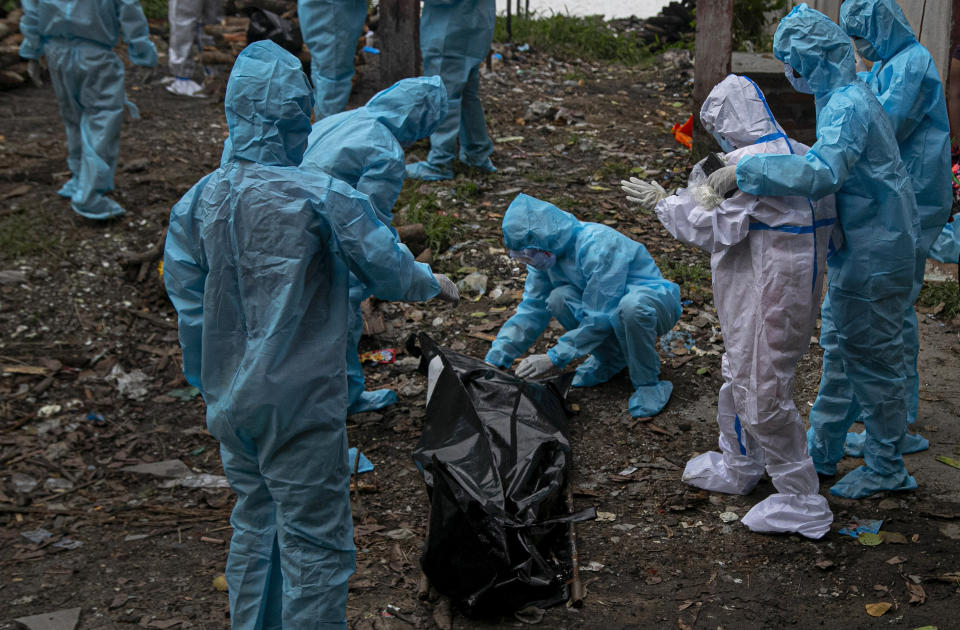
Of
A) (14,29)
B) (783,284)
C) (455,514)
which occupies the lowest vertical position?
(455,514)

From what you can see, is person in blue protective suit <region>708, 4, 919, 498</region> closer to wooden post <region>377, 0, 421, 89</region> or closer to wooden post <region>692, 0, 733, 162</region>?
wooden post <region>692, 0, 733, 162</region>

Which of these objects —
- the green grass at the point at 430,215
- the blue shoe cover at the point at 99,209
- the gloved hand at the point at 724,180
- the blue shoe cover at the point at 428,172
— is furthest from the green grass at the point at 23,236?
the gloved hand at the point at 724,180

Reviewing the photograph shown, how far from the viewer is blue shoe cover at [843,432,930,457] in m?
4.44

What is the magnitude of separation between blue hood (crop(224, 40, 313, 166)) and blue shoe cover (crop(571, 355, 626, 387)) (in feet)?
9.00

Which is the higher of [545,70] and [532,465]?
[545,70]

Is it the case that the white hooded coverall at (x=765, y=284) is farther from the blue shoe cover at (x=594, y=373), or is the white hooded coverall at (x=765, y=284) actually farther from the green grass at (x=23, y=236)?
the green grass at (x=23, y=236)

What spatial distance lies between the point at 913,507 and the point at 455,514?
2085 millimetres

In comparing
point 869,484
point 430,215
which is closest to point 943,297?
point 869,484

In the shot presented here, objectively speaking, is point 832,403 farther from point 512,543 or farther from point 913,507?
point 512,543

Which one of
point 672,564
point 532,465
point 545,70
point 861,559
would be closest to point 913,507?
point 861,559

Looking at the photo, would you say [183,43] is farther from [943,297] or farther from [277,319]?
[277,319]

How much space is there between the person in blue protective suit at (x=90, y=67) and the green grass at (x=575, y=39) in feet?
19.5

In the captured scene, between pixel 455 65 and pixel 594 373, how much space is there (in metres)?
3.33

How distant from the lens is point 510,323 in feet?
16.8
